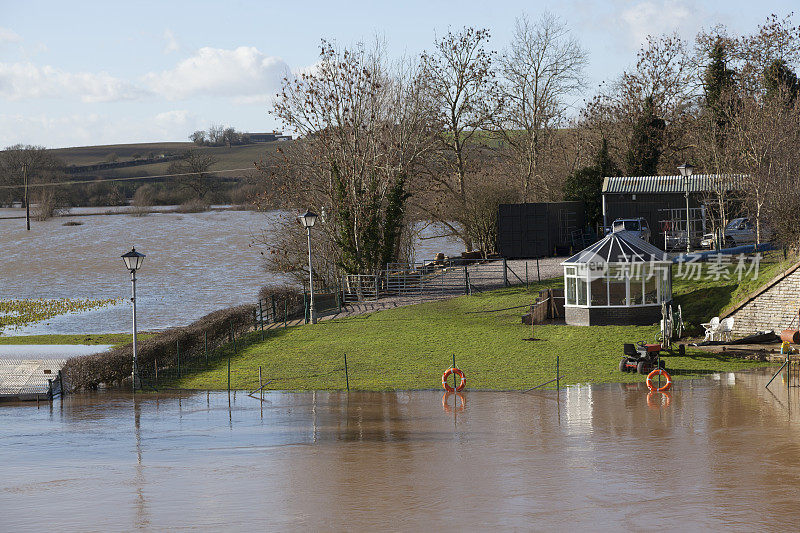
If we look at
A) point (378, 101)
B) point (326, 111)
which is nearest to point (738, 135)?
point (378, 101)

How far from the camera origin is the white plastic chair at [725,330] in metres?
27.9

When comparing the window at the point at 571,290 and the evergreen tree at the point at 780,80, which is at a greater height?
the evergreen tree at the point at 780,80

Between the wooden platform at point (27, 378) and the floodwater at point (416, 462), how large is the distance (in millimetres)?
1541

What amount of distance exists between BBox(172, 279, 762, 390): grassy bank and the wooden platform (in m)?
4.03

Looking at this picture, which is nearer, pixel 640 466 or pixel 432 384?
pixel 640 466

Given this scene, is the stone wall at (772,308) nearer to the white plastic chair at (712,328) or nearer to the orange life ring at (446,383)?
the white plastic chair at (712,328)

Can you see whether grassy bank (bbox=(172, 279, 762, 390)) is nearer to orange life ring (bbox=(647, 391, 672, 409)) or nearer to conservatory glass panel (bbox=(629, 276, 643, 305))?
conservatory glass panel (bbox=(629, 276, 643, 305))

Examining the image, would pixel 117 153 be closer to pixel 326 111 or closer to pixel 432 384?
pixel 326 111

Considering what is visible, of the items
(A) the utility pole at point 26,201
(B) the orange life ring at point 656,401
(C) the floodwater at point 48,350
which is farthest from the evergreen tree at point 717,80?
(A) the utility pole at point 26,201

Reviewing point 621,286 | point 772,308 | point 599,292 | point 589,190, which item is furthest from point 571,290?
point 589,190

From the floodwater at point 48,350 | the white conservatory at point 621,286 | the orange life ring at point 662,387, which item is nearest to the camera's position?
the orange life ring at point 662,387

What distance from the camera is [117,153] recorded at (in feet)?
433

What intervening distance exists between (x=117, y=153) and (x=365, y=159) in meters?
101

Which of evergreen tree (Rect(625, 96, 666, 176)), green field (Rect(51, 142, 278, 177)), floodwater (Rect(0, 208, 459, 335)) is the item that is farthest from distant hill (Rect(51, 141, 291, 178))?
evergreen tree (Rect(625, 96, 666, 176))
